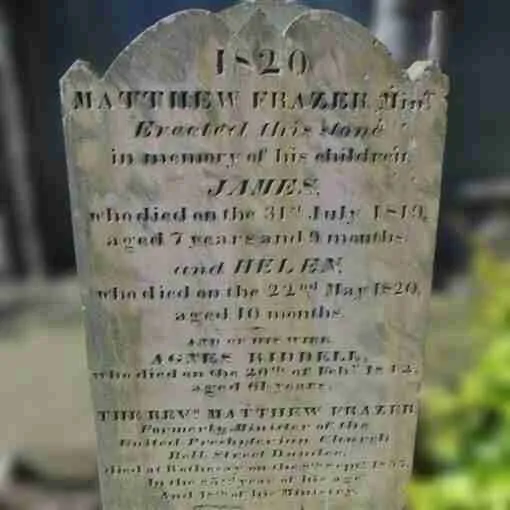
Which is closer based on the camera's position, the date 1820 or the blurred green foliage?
the date 1820

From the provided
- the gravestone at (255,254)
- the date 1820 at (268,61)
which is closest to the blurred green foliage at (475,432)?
the gravestone at (255,254)

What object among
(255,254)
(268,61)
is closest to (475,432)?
(255,254)

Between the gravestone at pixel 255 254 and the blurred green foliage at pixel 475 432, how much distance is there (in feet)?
2.71

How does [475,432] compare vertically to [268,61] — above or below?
below

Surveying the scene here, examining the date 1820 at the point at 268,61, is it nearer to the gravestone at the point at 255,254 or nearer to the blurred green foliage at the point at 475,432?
the gravestone at the point at 255,254

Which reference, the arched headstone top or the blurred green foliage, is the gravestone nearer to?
the arched headstone top

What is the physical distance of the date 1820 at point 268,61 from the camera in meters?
1.15

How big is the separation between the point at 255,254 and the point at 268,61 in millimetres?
218

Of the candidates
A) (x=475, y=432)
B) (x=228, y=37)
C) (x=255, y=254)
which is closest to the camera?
(x=228, y=37)

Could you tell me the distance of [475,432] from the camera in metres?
2.39

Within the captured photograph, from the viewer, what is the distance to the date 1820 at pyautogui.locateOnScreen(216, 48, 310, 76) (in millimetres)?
1147

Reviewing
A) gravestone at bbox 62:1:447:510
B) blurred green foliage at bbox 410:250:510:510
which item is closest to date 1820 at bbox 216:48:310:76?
gravestone at bbox 62:1:447:510

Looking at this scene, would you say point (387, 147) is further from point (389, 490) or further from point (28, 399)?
point (28, 399)

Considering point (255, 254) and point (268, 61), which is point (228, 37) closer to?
point (268, 61)
